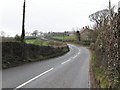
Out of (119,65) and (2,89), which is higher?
(119,65)

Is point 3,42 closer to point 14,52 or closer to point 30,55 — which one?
point 14,52

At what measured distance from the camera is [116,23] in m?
10.8

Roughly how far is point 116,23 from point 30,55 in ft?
81.2

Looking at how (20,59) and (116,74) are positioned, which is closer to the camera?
(116,74)

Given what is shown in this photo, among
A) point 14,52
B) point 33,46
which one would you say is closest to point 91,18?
point 33,46

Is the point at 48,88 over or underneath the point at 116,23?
underneath

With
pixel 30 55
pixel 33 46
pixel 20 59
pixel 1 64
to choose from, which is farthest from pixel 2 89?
pixel 33 46

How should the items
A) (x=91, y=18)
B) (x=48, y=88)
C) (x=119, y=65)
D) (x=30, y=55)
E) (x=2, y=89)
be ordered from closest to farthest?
(x=119, y=65) < (x=2, y=89) < (x=48, y=88) < (x=30, y=55) < (x=91, y=18)

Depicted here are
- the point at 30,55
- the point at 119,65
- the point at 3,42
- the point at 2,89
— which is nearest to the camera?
the point at 119,65

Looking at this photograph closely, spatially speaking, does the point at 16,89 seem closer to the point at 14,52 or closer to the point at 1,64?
the point at 1,64

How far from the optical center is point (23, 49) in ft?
107

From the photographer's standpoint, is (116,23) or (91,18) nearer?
Result: (116,23)

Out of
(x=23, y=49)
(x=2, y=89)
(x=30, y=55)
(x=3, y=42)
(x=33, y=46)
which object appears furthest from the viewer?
(x=33, y=46)

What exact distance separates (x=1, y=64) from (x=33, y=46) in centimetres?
1553
